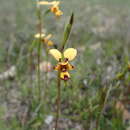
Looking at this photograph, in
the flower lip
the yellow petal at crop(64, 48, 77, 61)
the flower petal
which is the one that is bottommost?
the flower petal

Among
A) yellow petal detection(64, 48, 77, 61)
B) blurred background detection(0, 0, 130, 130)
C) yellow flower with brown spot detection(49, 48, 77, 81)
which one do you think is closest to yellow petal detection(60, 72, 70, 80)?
yellow flower with brown spot detection(49, 48, 77, 81)

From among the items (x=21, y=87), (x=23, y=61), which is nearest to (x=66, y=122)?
(x=21, y=87)

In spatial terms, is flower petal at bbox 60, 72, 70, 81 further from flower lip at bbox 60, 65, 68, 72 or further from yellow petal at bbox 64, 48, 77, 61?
yellow petal at bbox 64, 48, 77, 61

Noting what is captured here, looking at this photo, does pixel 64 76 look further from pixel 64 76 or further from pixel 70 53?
pixel 70 53

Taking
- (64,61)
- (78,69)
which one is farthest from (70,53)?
(78,69)

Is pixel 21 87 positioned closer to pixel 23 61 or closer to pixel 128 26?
pixel 23 61

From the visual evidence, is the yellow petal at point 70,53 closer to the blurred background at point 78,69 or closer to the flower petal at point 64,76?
the flower petal at point 64,76

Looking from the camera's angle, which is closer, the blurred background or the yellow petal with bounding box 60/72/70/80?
the yellow petal with bounding box 60/72/70/80
